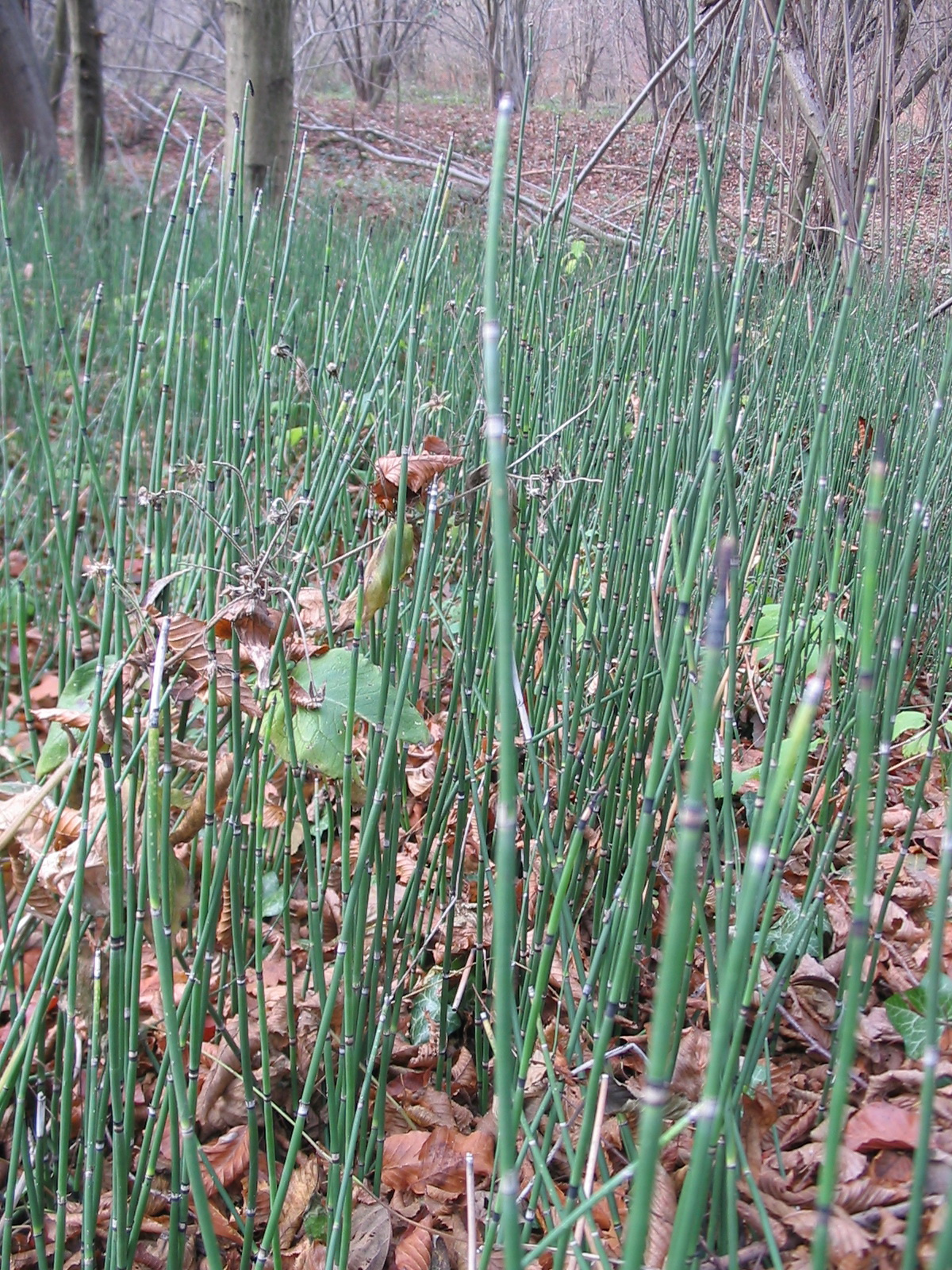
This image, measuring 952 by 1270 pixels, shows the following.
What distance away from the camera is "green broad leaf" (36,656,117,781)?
0.90 m

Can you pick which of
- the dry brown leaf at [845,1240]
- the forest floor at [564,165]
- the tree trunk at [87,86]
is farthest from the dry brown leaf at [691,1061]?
the tree trunk at [87,86]

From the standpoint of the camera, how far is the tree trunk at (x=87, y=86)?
5363 mm

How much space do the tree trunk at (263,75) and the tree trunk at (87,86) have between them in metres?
1.76

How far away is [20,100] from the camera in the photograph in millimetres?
5480

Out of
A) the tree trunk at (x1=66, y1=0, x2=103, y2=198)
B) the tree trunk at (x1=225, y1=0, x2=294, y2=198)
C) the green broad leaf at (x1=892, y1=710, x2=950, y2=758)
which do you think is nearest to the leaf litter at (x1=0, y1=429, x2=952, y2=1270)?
the green broad leaf at (x1=892, y1=710, x2=950, y2=758)

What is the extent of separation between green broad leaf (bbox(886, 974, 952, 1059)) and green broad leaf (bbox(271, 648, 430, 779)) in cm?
54

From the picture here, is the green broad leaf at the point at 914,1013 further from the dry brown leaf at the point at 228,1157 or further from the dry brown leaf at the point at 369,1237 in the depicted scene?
the dry brown leaf at the point at 228,1157

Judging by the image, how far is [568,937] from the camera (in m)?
0.87

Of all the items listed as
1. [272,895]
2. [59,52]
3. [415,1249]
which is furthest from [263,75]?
[59,52]

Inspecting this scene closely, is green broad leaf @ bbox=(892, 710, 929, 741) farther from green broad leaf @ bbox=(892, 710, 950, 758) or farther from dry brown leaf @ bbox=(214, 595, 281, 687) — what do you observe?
dry brown leaf @ bbox=(214, 595, 281, 687)

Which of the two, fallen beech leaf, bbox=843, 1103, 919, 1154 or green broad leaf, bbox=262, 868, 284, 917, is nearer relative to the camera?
fallen beech leaf, bbox=843, 1103, 919, 1154

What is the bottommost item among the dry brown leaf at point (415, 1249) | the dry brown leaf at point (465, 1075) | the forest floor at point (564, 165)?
the dry brown leaf at point (415, 1249)

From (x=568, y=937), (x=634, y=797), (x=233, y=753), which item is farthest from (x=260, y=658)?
(x=634, y=797)

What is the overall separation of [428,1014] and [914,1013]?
0.53 m
